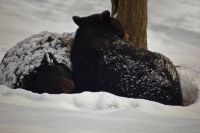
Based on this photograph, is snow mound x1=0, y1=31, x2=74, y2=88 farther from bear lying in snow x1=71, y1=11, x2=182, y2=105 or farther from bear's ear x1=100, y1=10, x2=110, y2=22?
bear's ear x1=100, y1=10, x2=110, y2=22

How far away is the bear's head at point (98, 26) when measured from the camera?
12.1ft

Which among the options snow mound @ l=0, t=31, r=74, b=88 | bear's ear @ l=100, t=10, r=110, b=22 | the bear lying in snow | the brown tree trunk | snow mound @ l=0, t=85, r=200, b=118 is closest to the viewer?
snow mound @ l=0, t=85, r=200, b=118

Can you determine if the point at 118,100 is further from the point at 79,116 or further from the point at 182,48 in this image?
the point at 182,48

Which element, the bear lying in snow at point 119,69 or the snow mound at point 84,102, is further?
the bear lying in snow at point 119,69

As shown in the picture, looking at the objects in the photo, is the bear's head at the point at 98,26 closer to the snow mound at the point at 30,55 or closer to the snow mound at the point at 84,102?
the snow mound at the point at 30,55

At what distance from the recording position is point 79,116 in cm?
232

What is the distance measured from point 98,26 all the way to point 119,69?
59 cm

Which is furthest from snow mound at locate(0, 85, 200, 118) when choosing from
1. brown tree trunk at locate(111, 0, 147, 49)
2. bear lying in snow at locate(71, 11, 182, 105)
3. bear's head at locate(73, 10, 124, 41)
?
brown tree trunk at locate(111, 0, 147, 49)

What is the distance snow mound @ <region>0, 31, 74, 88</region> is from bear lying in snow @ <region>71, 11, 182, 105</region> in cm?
14

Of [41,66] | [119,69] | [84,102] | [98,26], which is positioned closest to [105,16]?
[98,26]

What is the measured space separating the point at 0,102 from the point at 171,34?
5501 millimetres

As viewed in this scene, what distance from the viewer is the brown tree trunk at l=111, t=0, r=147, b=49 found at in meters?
4.45

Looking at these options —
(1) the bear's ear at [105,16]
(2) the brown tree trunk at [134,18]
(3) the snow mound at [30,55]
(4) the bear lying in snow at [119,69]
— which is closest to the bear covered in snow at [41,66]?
(3) the snow mound at [30,55]

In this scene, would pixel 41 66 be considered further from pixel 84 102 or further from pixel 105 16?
pixel 84 102
